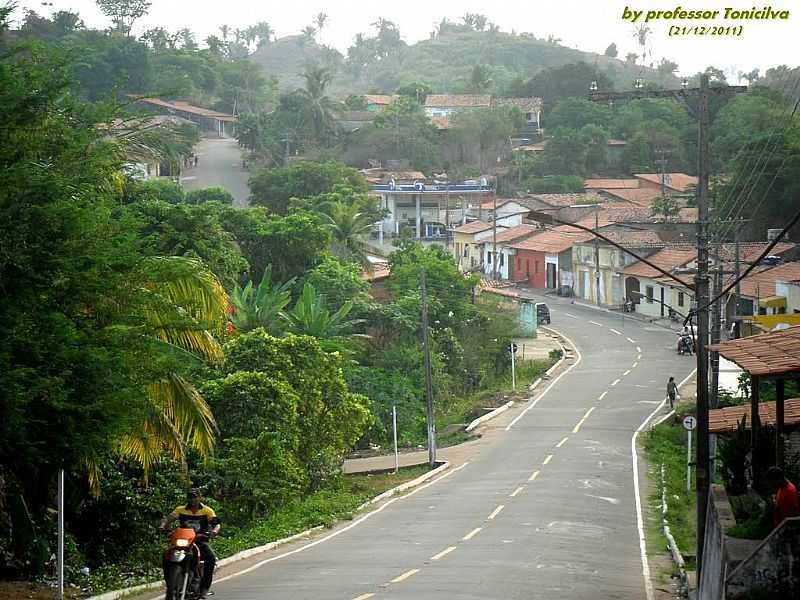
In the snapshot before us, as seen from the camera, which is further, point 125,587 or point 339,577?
point 339,577

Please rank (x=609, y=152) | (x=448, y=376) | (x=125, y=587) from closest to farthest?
(x=125, y=587) < (x=448, y=376) < (x=609, y=152)

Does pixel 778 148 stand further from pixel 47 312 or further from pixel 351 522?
pixel 47 312

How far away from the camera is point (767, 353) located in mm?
17750

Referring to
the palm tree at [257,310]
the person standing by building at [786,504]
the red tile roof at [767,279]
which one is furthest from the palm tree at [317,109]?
the person standing by building at [786,504]

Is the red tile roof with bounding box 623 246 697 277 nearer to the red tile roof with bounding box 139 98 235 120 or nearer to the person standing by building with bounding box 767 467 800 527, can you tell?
the person standing by building with bounding box 767 467 800 527

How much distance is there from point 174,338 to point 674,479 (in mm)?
17923

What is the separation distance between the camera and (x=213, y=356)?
2022 centimetres

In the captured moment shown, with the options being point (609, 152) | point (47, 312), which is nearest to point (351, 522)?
point (47, 312)

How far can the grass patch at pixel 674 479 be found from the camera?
24469 millimetres

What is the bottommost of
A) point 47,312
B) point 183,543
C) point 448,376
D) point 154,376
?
point 448,376

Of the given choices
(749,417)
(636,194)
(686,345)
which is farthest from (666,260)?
(749,417)

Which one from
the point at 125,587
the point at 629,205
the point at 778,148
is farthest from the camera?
the point at 629,205

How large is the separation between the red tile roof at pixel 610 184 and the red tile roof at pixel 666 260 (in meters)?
31.9

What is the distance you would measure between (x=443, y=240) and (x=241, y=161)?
27924mm
